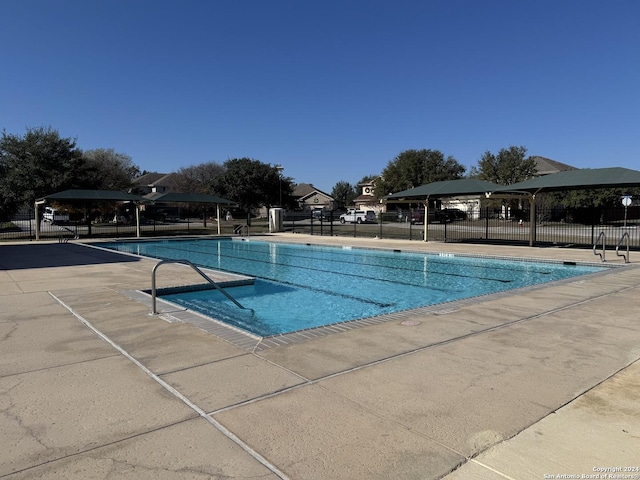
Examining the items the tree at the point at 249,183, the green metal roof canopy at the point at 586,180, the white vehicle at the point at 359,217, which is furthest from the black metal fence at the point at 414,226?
the green metal roof canopy at the point at 586,180

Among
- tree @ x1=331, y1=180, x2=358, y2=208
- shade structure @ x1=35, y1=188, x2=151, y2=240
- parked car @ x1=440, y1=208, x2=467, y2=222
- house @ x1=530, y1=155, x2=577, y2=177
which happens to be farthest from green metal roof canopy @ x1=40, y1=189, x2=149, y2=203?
tree @ x1=331, y1=180, x2=358, y2=208

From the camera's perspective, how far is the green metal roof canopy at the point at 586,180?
610 inches

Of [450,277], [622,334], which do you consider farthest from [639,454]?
[450,277]

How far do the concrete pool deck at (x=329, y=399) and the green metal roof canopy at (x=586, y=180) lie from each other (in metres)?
11.7

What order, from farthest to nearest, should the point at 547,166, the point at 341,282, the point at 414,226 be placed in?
the point at 547,166 < the point at 414,226 < the point at 341,282

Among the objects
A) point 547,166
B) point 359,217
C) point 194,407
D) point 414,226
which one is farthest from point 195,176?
point 194,407

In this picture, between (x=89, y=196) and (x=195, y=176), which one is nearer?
(x=89, y=196)

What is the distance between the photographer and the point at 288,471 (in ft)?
8.09

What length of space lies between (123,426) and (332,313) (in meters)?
5.69

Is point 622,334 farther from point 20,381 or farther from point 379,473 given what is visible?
point 20,381

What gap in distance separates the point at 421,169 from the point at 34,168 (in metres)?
42.9

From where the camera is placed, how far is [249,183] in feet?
151

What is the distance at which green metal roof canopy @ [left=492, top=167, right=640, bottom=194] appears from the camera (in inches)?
610

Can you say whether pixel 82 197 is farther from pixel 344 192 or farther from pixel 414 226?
pixel 344 192
